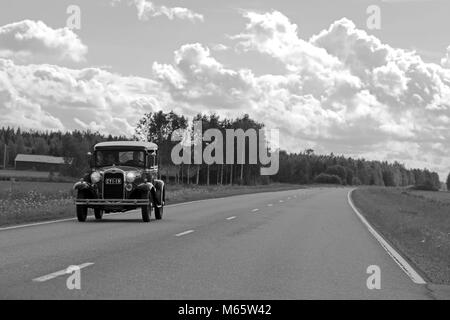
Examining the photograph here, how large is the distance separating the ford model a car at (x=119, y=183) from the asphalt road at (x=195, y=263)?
6.68 ft

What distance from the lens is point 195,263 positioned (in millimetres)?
11273

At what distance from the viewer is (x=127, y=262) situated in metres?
11.1

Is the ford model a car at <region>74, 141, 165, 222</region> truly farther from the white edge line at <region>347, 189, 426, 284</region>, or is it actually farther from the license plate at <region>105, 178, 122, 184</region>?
the white edge line at <region>347, 189, 426, 284</region>

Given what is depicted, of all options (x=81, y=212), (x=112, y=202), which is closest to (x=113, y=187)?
(x=112, y=202)

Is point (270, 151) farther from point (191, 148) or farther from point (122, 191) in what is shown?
point (122, 191)

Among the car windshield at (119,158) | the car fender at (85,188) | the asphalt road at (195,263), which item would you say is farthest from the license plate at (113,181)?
the asphalt road at (195,263)

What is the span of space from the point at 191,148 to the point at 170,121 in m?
11.4

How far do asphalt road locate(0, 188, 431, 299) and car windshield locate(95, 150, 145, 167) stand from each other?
3901 millimetres

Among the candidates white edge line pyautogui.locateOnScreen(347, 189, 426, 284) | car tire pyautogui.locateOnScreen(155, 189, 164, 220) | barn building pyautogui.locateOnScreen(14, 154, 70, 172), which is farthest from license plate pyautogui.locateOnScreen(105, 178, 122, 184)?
barn building pyautogui.locateOnScreen(14, 154, 70, 172)

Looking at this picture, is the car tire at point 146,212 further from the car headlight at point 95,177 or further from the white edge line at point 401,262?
the white edge line at point 401,262

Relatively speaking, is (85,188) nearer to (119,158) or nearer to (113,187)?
(113,187)

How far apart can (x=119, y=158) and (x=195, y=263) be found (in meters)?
12.0

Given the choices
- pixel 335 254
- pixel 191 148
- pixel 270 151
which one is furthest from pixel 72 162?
pixel 335 254

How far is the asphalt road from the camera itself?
8531 mm
